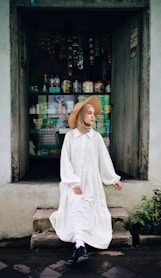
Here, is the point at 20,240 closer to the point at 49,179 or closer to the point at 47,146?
the point at 49,179

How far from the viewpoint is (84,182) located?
184 inches

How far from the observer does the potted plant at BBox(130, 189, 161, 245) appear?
4.89m

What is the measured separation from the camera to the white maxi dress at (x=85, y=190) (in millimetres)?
4520

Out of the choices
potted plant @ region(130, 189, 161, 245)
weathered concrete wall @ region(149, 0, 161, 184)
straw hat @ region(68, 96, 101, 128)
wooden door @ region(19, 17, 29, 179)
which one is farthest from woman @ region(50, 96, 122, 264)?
wooden door @ region(19, 17, 29, 179)

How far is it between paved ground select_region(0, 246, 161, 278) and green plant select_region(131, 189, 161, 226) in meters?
0.38

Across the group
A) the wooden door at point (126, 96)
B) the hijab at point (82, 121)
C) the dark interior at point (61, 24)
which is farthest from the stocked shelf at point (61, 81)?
the hijab at point (82, 121)

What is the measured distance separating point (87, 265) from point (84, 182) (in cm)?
104

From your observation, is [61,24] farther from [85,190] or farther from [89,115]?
[85,190]

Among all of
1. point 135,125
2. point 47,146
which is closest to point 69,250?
point 135,125

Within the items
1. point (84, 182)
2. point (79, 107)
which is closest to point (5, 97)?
point (79, 107)

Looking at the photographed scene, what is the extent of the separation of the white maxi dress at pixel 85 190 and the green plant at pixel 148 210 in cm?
51

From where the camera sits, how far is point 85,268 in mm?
4160

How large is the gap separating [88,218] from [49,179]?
123 centimetres

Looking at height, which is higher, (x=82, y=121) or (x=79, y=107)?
(x=79, y=107)
